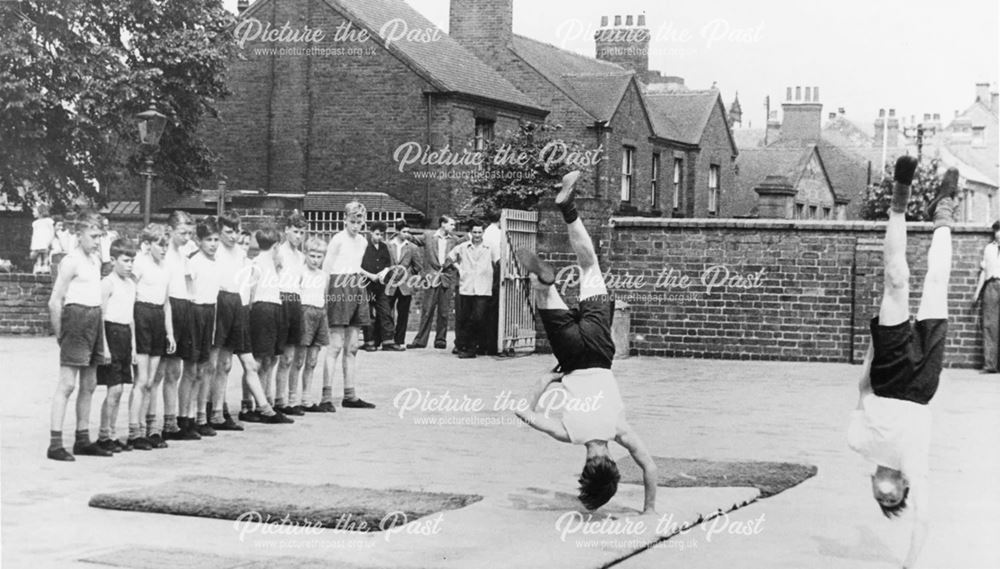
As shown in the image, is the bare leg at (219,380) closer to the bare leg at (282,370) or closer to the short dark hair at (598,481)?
the bare leg at (282,370)

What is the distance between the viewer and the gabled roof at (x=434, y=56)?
3347 centimetres

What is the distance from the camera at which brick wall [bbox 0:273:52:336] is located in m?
22.3

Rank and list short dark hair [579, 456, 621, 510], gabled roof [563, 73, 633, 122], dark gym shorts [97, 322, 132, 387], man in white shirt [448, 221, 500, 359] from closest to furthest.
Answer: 1. short dark hair [579, 456, 621, 510]
2. dark gym shorts [97, 322, 132, 387]
3. man in white shirt [448, 221, 500, 359]
4. gabled roof [563, 73, 633, 122]

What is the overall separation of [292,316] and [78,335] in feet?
9.17

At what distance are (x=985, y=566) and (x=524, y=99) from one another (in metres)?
31.7

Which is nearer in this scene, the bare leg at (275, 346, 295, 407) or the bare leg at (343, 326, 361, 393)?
the bare leg at (275, 346, 295, 407)

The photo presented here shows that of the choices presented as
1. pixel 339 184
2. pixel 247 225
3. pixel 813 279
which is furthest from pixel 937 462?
pixel 339 184

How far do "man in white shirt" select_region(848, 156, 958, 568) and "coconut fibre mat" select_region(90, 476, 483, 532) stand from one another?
9.12 feet

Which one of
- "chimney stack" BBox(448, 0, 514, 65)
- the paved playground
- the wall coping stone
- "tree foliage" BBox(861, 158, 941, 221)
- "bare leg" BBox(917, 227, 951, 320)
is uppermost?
"chimney stack" BBox(448, 0, 514, 65)

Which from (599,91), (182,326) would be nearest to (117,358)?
(182,326)

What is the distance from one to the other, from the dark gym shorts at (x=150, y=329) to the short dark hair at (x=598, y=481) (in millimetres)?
4382

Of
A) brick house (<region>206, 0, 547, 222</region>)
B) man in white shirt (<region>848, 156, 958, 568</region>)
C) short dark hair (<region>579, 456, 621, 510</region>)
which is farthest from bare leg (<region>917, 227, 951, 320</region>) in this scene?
brick house (<region>206, 0, 547, 222</region>)

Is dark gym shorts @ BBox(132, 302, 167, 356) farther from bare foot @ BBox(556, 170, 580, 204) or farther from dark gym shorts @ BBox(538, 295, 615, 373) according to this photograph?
bare foot @ BBox(556, 170, 580, 204)

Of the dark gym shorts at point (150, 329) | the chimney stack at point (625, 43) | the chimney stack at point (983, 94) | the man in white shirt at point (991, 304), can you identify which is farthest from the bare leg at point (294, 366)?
the chimney stack at point (983, 94)
